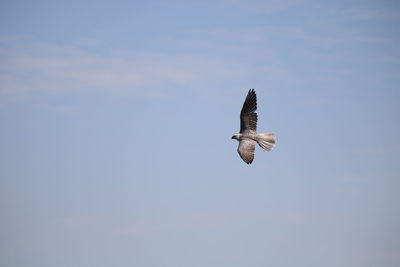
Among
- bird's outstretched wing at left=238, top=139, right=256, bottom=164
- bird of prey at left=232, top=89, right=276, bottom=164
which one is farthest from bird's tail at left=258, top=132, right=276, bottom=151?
bird's outstretched wing at left=238, top=139, right=256, bottom=164

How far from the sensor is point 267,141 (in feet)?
107

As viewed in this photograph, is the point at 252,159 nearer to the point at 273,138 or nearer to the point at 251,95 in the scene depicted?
the point at 273,138

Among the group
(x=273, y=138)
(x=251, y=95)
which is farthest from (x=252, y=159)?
(x=251, y=95)

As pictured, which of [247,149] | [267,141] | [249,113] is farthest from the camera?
[249,113]

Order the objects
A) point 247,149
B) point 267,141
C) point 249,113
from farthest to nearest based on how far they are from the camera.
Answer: point 249,113
point 267,141
point 247,149

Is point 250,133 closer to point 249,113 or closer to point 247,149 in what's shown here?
point 249,113

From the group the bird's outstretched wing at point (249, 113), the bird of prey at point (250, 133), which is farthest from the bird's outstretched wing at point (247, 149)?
the bird's outstretched wing at point (249, 113)

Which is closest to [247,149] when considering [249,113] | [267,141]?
[267,141]

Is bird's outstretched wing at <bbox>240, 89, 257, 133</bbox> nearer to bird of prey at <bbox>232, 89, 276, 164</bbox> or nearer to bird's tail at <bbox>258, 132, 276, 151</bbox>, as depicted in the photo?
bird of prey at <bbox>232, 89, 276, 164</bbox>

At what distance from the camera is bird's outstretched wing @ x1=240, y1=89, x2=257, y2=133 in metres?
33.4

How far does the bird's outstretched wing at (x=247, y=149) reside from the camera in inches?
1234

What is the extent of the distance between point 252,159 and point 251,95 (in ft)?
14.9

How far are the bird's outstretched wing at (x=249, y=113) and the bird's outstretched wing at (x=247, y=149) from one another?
3.35 feet

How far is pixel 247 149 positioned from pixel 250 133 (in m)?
1.70
